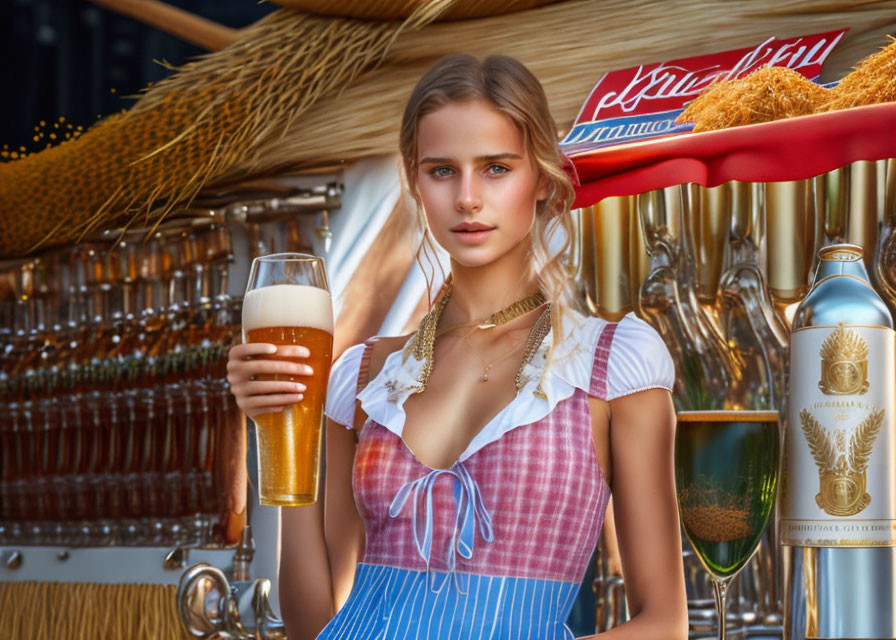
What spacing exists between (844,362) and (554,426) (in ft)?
1.07

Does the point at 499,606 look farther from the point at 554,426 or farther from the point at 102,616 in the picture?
the point at 102,616

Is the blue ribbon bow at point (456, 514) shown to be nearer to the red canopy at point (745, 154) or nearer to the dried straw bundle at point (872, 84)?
the red canopy at point (745, 154)

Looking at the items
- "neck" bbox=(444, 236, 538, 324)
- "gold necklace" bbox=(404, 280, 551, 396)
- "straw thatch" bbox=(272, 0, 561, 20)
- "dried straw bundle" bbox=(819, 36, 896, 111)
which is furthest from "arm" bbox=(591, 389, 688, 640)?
"straw thatch" bbox=(272, 0, 561, 20)

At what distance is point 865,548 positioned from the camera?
3.63 ft

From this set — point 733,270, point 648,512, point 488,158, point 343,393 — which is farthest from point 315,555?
point 733,270

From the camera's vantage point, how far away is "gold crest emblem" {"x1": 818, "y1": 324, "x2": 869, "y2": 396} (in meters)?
1.10

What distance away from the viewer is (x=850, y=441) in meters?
1.10

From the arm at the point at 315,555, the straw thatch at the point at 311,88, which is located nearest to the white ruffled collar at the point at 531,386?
the arm at the point at 315,555

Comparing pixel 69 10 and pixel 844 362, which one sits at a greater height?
pixel 69 10

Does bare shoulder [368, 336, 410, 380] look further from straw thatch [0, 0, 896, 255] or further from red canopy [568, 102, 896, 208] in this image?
straw thatch [0, 0, 896, 255]

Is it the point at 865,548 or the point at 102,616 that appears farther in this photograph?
the point at 102,616

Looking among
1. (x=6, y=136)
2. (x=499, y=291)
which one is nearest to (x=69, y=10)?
(x=6, y=136)

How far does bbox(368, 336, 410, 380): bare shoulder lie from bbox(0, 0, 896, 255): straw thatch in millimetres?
558

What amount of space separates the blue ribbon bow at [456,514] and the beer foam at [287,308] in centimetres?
20
